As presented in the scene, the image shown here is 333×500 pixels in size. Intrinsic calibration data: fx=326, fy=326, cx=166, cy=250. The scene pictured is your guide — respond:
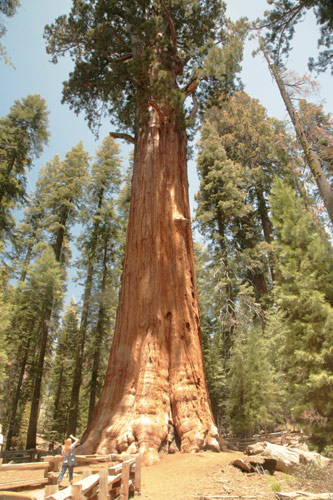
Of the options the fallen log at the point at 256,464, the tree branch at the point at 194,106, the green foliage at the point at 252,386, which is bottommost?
the fallen log at the point at 256,464

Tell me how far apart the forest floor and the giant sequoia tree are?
20.4 inches

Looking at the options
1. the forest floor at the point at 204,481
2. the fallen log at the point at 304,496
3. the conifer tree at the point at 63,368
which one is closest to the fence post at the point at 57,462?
the forest floor at the point at 204,481

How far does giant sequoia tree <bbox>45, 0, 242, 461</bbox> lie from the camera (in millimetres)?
6828

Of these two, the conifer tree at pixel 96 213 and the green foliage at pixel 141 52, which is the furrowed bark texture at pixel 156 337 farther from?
the conifer tree at pixel 96 213

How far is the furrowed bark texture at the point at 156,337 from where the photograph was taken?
21.6 ft

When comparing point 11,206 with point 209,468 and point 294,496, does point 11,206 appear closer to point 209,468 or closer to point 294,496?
point 209,468

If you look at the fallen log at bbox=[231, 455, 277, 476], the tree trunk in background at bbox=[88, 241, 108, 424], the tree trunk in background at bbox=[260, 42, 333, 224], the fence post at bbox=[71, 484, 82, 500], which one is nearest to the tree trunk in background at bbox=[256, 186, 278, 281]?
the tree trunk in background at bbox=[260, 42, 333, 224]

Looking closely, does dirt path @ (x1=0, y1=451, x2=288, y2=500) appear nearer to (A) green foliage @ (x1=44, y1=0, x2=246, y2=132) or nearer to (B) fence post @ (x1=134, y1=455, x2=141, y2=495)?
(B) fence post @ (x1=134, y1=455, x2=141, y2=495)

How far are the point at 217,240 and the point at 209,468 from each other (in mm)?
13754

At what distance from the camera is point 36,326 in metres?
17.8

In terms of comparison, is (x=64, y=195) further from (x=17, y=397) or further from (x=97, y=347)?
(x=17, y=397)

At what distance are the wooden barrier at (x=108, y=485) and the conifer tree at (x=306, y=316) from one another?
16.8 ft

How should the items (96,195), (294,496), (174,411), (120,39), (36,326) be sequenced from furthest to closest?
(96,195)
(36,326)
(120,39)
(174,411)
(294,496)

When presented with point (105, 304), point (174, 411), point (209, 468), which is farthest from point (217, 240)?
point (209, 468)
